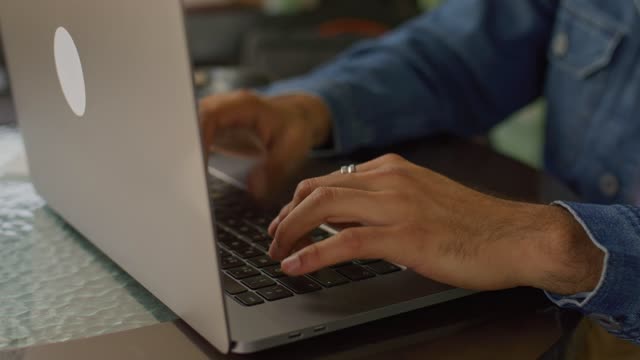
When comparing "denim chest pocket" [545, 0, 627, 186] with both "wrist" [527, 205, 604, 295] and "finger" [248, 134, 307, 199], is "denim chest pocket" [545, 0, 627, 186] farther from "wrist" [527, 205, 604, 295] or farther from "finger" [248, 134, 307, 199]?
"wrist" [527, 205, 604, 295]

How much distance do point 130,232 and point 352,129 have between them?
478mm

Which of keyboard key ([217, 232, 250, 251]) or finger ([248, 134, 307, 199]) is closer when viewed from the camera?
keyboard key ([217, 232, 250, 251])

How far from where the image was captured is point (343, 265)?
2.17ft

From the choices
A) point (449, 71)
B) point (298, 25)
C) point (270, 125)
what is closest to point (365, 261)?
Result: point (270, 125)

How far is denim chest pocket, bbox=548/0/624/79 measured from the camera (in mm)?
1116

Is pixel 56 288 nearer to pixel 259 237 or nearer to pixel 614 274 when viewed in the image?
pixel 259 237

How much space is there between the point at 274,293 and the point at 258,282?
0.08 feet

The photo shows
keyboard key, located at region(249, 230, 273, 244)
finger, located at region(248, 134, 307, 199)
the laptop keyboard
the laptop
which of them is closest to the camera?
the laptop

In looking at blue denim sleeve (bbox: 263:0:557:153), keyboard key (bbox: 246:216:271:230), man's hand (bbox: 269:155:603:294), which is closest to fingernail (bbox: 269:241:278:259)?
man's hand (bbox: 269:155:603:294)

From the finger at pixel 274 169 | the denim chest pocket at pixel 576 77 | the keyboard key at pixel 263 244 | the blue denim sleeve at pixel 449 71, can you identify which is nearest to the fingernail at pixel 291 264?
the keyboard key at pixel 263 244

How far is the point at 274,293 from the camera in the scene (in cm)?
61

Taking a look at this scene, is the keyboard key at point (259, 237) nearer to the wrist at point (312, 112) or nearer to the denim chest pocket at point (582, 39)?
the wrist at point (312, 112)

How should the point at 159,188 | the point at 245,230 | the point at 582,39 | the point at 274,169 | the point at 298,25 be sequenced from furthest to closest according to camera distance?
the point at 298,25 < the point at 582,39 < the point at 274,169 < the point at 245,230 < the point at 159,188

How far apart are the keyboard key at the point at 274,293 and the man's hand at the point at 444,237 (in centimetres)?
2
